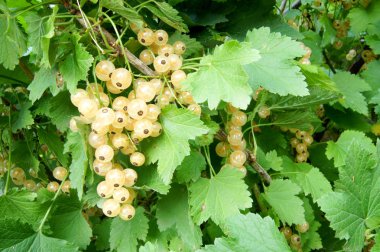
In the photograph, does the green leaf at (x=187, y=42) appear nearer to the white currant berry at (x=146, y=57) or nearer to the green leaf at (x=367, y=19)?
the white currant berry at (x=146, y=57)

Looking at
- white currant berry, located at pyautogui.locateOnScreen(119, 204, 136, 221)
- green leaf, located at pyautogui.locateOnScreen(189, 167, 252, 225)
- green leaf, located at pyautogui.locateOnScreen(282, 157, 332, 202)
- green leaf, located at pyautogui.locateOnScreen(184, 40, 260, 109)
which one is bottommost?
green leaf, located at pyautogui.locateOnScreen(282, 157, 332, 202)

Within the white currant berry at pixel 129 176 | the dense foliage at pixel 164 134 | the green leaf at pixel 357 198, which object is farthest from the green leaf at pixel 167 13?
the green leaf at pixel 357 198

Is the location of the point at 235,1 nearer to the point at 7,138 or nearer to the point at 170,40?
the point at 170,40

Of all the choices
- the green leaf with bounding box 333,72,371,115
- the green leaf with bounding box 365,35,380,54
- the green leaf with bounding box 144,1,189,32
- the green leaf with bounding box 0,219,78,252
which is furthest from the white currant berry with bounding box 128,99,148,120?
the green leaf with bounding box 365,35,380,54

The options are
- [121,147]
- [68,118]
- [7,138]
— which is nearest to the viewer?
[121,147]

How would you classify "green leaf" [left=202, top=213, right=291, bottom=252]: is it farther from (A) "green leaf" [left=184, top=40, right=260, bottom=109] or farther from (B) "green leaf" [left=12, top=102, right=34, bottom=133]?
(B) "green leaf" [left=12, top=102, right=34, bottom=133]

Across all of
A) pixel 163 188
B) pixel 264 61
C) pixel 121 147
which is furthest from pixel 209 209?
pixel 264 61
